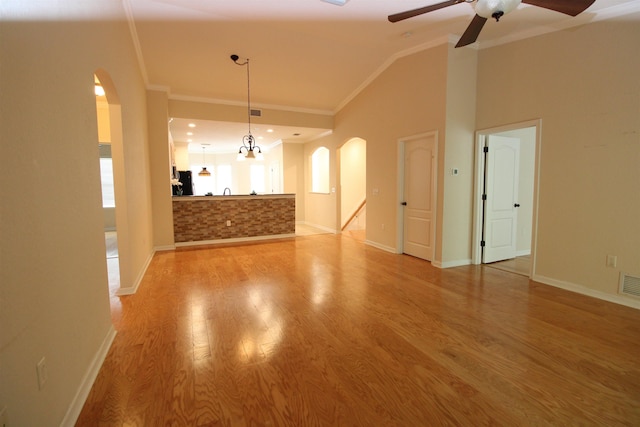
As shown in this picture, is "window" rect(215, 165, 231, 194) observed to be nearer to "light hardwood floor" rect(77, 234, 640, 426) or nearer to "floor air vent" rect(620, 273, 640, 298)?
"light hardwood floor" rect(77, 234, 640, 426)

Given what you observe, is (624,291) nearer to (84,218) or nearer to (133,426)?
(133,426)

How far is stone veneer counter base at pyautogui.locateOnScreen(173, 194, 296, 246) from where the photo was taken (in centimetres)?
630

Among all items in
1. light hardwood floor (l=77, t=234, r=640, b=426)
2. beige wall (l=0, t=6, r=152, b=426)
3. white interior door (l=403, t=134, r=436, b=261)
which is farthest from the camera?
white interior door (l=403, t=134, r=436, b=261)

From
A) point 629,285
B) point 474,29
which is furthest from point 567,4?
point 629,285

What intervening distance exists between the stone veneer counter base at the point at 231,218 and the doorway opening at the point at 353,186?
1900 millimetres

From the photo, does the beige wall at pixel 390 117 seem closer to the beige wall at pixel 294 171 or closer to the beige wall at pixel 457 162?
the beige wall at pixel 457 162

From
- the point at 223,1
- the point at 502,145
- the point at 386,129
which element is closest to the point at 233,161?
the point at 386,129

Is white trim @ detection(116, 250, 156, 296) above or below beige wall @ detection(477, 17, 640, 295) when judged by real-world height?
below

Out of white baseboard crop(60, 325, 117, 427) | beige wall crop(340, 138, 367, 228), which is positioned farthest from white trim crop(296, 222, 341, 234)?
white baseboard crop(60, 325, 117, 427)

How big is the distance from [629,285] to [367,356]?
3.07 m

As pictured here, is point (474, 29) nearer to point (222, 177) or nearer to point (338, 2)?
point (338, 2)

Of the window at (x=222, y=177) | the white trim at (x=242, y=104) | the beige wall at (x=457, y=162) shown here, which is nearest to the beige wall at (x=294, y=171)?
the white trim at (x=242, y=104)

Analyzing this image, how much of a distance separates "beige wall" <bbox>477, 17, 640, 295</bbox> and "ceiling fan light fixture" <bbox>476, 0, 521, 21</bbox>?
2088 millimetres

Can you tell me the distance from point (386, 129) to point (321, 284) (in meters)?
3.32
